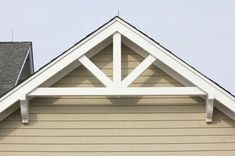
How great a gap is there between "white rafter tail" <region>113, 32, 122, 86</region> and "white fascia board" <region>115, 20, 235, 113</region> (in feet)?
0.48

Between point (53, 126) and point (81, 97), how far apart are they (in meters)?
0.75

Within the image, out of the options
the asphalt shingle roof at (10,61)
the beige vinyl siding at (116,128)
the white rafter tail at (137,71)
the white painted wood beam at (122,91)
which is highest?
the asphalt shingle roof at (10,61)

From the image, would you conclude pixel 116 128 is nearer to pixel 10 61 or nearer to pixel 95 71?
pixel 95 71

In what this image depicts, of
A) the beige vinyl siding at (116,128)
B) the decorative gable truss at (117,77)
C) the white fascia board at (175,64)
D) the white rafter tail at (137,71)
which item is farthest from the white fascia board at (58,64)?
the white rafter tail at (137,71)

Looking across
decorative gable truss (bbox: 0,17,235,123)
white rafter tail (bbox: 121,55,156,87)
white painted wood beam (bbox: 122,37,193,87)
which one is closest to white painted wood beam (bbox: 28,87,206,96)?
decorative gable truss (bbox: 0,17,235,123)

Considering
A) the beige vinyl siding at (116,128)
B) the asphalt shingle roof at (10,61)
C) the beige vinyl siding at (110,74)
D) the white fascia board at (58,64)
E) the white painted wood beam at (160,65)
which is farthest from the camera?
the asphalt shingle roof at (10,61)

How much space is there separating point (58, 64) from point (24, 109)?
1.02 m

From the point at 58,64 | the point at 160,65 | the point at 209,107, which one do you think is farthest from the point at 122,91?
the point at 209,107

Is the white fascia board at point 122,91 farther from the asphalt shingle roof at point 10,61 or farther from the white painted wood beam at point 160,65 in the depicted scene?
the asphalt shingle roof at point 10,61

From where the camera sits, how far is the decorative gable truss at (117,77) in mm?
8422

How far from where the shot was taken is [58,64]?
854cm

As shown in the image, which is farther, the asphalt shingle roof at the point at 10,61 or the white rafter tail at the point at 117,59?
the asphalt shingle roof at the point at 10,61

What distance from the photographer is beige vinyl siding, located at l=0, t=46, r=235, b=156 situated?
8609 mm
